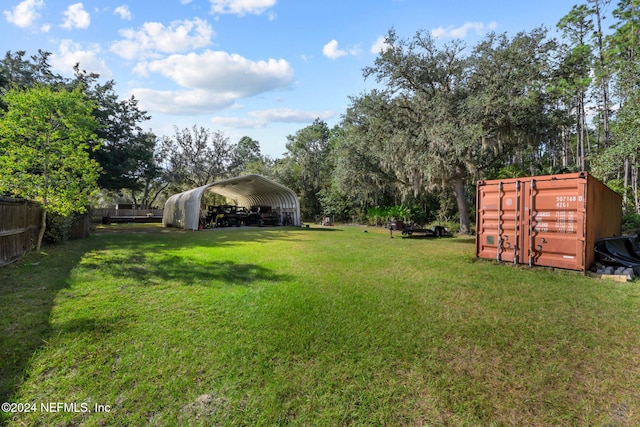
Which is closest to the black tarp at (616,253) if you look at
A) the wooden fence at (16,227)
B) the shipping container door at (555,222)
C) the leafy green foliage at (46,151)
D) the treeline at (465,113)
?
the shipping container door at (555,222)

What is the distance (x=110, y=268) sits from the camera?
668 centimetres

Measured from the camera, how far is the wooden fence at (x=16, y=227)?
6.69 meters

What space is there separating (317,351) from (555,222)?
6.59m

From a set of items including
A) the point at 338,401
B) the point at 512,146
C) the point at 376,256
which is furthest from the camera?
the point at 512,146

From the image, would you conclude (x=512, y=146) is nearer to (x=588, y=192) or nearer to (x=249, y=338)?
(x=588, y=192)

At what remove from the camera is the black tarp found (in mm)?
6667

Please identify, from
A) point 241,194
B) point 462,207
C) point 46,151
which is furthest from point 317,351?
point 241,194

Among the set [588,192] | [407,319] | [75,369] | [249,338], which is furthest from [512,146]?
[75,369]

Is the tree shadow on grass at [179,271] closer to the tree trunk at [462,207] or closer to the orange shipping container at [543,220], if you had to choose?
the orange shipping container at [543,220]

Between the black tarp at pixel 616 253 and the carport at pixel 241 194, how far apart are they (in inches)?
669

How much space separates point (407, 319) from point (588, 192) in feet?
18.0

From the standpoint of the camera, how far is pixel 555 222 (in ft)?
22.7

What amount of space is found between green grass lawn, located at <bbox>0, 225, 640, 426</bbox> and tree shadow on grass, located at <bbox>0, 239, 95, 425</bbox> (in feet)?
0.07

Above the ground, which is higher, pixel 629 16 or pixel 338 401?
pixel 629 16
